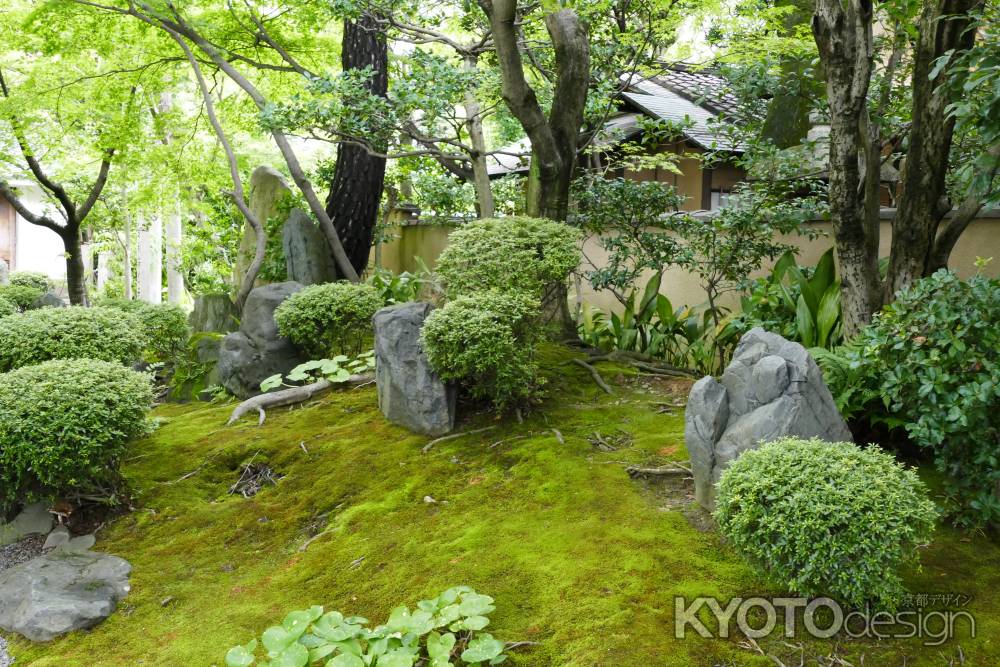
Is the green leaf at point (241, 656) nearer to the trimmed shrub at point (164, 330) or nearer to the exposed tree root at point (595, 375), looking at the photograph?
the exposed tree root at point (595, 375)

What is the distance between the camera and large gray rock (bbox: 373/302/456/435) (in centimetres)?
620

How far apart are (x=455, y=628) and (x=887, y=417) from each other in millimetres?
2897

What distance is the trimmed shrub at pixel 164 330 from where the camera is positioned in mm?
9727

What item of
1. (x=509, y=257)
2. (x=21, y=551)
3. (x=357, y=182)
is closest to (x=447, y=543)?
(x=509, y=257)

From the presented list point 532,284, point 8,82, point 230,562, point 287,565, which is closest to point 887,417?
point 532,284

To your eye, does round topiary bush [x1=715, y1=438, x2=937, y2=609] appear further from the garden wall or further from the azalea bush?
the garden wall

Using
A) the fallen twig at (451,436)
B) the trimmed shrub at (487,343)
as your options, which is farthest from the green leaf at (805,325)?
the fallen twig at (451,436)

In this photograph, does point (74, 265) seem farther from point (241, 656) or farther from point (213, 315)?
point (241, 656)

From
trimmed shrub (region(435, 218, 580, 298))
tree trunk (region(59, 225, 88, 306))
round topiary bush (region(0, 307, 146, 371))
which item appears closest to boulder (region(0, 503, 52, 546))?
round topiary bush (region(0, 307, 146, 371))

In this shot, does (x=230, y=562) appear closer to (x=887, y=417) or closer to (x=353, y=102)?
(x=887, y=417)

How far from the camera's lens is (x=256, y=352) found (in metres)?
8.08

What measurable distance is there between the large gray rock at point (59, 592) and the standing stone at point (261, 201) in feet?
20.4

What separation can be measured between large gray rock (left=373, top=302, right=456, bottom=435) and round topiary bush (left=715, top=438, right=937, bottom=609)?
295 centimetres

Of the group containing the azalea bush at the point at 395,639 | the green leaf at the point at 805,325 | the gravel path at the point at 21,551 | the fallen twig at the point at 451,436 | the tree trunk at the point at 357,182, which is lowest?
the gravel path at the point at 21,551
